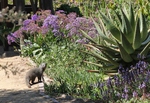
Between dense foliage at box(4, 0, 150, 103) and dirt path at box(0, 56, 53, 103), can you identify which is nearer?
dense foliage at box(4, 0, 150, 103)

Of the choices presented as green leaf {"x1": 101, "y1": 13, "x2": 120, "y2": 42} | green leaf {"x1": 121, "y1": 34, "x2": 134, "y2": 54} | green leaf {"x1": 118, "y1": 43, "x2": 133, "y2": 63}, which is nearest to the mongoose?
green leaf {"x1": 101, "y1": 13, "x2": 120, "y2": 42}

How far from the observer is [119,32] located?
592 cm

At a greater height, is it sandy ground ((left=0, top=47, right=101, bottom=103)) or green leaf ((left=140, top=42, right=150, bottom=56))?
green leaf ((left=140, top=42, right=150, bottom=56))

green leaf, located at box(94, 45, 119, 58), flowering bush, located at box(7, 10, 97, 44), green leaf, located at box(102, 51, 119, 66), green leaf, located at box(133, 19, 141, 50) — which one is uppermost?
flowering bush, located at box(7, 10, 97, 44)

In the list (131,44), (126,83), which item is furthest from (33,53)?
(126,83)

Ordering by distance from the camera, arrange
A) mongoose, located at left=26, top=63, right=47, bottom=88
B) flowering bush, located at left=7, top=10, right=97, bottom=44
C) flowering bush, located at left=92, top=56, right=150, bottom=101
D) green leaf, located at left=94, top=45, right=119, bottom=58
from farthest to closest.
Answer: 1. flowering bush, located at left=7, top=10, right=97, bottom=44
2. mongoose, located at left=26, top=63, right=47, bottom=88
3. green leaf, located at left=94, top=45, right=119, bottom=58
4. flowering bush, located at left=92, top=56, right=150, bottom=101

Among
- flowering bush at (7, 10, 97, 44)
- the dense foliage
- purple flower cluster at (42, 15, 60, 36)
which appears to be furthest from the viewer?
purple flower cluster at (42, 15, 60, 36)

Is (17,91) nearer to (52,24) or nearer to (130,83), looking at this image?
(130,83)

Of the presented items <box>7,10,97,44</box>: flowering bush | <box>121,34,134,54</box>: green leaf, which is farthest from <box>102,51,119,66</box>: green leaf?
<box>7,10,97,44</box>: flowering bush

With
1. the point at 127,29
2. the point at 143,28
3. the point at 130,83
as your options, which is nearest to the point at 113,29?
the point at 127,29

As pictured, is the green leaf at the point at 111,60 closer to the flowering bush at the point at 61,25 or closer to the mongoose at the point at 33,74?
the mongoose at the point at 33,74

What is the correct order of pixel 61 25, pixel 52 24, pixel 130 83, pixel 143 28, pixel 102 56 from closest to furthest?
pixel 130 83 < pixel 143 28 < pixel 102 56 < pixel 52 24 < pixel 61 25

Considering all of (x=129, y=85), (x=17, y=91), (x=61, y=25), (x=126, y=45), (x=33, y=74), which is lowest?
(x=17, y=91)

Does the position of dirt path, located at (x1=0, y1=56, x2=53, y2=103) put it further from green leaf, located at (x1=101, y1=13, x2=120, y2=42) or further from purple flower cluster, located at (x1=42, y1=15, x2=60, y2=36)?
green leaf, located at (x1=101, y1=13, x2=120, y2=42)
